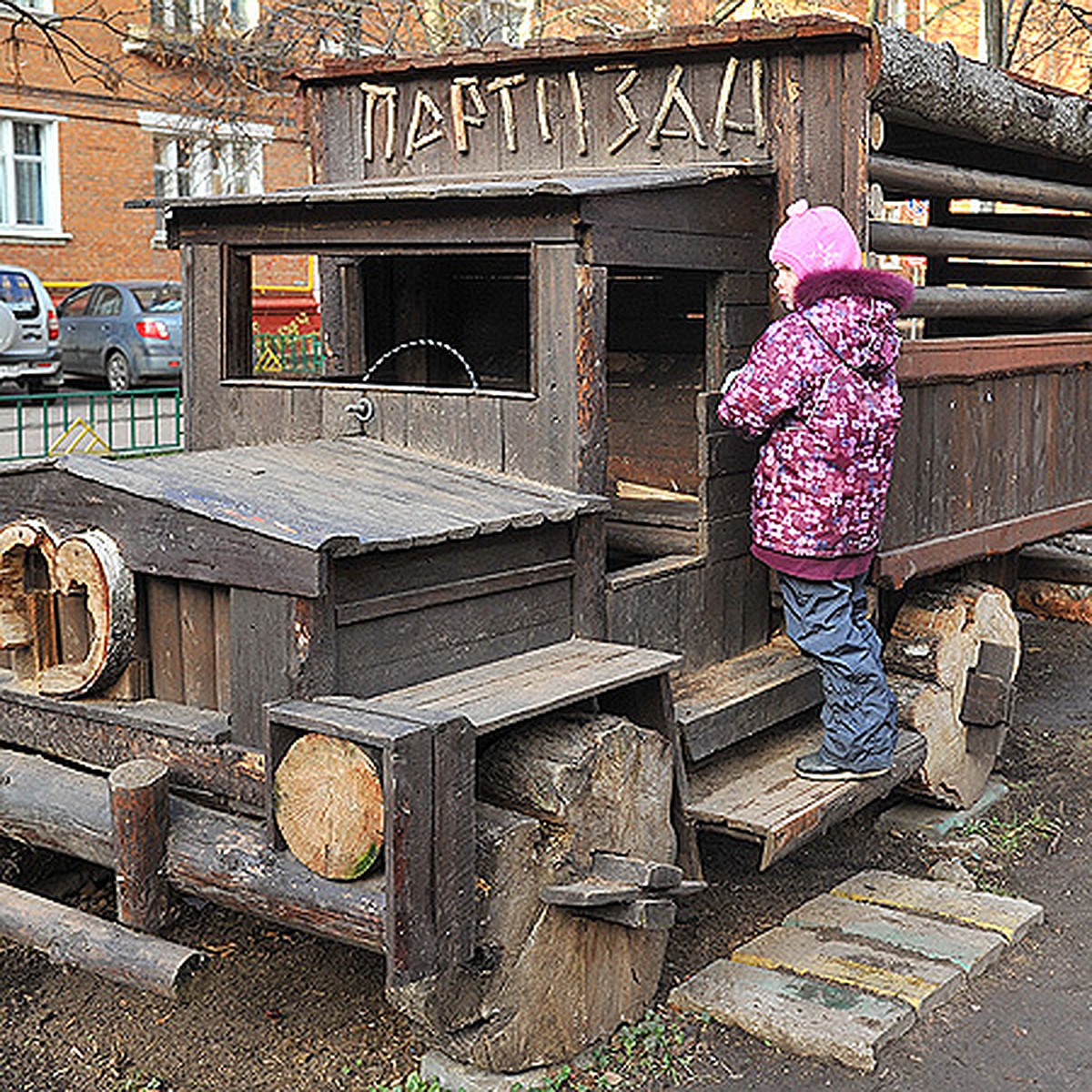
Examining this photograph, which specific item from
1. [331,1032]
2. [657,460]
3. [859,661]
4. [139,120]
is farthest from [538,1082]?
[139,120]

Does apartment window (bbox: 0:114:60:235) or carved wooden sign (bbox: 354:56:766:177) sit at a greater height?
apartment window (bbox: 0:114:60:235)

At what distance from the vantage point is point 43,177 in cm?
2509

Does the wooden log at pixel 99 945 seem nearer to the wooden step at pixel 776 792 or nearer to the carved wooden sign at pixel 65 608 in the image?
the carved wooden sign at pixel 65 608

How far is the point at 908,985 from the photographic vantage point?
4727 mm

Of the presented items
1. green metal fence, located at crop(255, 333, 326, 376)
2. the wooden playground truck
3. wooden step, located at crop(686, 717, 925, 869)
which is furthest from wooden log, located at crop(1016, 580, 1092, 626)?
green metal fence, located at crop(255, 333, 326, 376)

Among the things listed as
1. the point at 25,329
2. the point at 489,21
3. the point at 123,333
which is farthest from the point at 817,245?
the point at 123,333

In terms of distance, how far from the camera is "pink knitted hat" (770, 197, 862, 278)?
4992mm

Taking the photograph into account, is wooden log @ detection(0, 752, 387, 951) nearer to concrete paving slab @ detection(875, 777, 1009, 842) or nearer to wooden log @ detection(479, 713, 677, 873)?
wooden log @ detection(479, 713, 677, 873)

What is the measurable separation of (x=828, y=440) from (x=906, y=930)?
1.63m

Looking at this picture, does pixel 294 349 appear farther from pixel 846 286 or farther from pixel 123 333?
pixel 846 286

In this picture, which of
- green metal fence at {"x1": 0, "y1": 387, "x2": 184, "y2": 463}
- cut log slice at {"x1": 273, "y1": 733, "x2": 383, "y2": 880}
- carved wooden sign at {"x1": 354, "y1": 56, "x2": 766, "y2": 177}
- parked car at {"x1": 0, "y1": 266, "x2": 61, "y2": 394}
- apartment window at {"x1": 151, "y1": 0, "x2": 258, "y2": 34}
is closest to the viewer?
cut log slice at {"x1": 273, "y1": 733, "x2": 383, "y2": 880}

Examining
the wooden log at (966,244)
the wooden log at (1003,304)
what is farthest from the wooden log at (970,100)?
the wooden log at (1003,304)

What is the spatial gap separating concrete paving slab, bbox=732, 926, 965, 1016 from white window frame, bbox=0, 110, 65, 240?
2230 centimetres

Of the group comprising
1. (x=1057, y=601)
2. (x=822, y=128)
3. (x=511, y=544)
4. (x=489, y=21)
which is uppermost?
(x=489, y=21)
